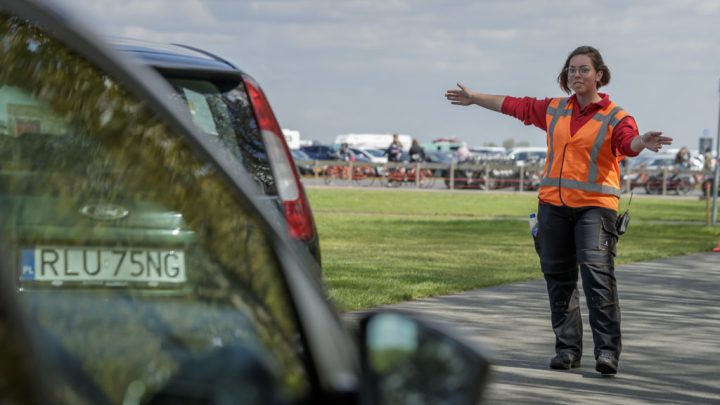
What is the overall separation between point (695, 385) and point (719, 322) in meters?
3.23

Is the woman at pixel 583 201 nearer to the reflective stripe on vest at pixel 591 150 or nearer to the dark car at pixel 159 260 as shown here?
the reflective stripe on vest at pixel 591 150

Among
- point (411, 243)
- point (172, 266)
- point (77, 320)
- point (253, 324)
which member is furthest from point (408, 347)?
point (411, 243)

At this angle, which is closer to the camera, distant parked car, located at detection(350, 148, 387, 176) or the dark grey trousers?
the dark grey trousers

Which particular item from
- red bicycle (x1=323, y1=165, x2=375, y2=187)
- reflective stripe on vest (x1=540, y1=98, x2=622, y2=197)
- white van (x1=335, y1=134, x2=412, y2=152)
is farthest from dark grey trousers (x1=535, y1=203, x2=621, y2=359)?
white van (x1=335, y1=134, x2=412, y2=152)

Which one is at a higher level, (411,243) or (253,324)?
(253,324)

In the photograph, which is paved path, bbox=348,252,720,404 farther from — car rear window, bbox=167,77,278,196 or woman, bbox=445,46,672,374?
car rear window, bbox=167,77,278,196

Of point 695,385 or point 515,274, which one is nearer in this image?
point 695,385

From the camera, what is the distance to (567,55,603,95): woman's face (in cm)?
834

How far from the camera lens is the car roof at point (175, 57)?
5871mm

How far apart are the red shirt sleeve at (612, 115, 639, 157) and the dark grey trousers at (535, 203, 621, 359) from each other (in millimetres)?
380

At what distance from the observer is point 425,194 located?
45188mm

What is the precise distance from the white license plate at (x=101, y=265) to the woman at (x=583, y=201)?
614cm

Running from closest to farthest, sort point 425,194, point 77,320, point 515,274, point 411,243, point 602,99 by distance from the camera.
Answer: point 77,320 < point 602,99 < point 515,274 < point 411,243 < point 425,194

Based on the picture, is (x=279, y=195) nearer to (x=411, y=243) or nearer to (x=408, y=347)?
(x=408, y=347)
